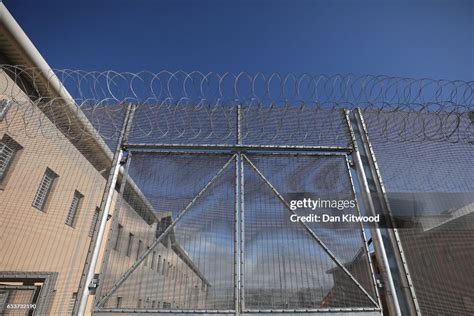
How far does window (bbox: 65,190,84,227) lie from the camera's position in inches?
174

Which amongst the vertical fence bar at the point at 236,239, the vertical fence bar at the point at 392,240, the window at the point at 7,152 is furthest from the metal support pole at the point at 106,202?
the vertical fence bar at the point at 392,240

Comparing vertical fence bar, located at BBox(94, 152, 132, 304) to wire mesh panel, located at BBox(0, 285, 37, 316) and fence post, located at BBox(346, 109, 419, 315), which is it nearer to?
wire mesh panel, located at BBox(0, 285, 37, 316)

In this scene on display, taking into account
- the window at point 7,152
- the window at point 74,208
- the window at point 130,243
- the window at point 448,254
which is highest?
the window at point 7,152

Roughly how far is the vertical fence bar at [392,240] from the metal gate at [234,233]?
240 mm

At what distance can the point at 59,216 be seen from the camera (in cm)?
535

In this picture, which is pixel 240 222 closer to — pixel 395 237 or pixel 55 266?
pixel 395 237

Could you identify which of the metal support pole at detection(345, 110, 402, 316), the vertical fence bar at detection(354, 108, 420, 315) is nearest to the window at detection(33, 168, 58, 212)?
the metal support pole at detection(345, 110, 402, 316)

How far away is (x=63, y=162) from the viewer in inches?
160

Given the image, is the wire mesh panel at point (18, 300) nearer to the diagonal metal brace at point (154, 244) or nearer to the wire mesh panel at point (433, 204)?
the diagonal metal brace at point (154, 244)

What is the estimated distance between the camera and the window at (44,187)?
14.3 feet

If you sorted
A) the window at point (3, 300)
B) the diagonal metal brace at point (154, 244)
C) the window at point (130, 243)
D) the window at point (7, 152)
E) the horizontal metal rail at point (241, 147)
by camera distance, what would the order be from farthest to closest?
the window at point (7, 152), the window at point (3, 300), the horizontal metal rail at point (241, 147), the window at point (130, 243), the diagonal metal brace at point (154, 244)

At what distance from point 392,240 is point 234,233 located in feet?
5.66

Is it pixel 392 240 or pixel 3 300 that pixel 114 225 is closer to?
pixel 3 300

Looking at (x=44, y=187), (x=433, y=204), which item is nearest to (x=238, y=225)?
(x=433, y=204)
